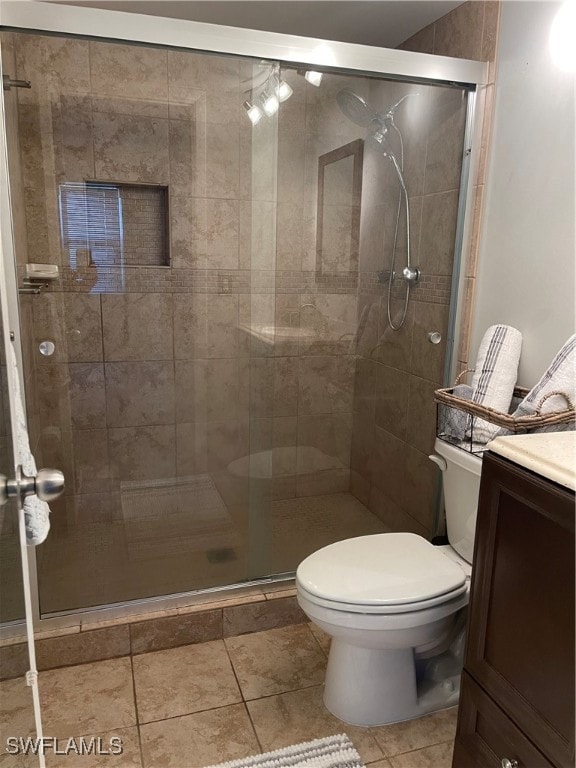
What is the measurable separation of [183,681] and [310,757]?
1.63ft

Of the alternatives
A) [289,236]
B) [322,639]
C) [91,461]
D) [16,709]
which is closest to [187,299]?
[289,236]

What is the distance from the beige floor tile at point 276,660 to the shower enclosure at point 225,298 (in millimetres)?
220

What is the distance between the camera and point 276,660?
6.53 feet

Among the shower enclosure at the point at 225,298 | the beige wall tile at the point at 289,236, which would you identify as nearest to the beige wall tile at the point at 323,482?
the shower enclosure at the point at 225,298

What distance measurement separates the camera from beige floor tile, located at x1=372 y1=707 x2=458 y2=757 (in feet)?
5.40

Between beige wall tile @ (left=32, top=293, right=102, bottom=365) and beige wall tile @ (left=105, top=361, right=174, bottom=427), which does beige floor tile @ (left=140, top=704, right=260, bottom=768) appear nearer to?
beige wall tile @ (left=105, top=361, right=174, bottom=427)

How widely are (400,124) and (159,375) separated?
1342 millimetres

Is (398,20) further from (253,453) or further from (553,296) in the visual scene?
(253,453)

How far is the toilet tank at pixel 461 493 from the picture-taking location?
1.71 metres

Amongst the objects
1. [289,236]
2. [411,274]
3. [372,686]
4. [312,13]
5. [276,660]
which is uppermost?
[312,13]

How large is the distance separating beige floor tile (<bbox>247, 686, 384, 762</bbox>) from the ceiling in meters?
2.45

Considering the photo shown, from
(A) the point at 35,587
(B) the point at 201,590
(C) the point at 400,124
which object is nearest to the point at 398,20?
(C) the point at 400,124

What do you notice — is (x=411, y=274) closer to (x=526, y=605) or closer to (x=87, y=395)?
(x=87, y=395)

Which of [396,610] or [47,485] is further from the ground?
[47,485]
